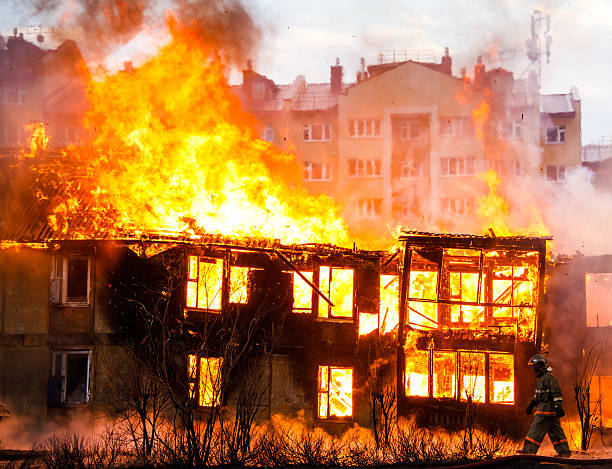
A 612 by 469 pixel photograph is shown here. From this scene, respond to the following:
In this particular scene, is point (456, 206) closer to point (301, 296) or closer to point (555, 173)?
point (555, 173)

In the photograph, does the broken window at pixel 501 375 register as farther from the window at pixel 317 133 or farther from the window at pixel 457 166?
the window at pixel 317 133

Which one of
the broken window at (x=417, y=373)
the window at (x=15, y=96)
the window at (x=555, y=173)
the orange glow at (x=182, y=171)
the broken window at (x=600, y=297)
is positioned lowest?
the broken window at (x=417, y=373)

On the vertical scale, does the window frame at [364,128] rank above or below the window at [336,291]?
above

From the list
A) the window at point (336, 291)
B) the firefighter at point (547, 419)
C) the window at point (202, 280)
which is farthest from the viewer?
the window at point (336, 291)

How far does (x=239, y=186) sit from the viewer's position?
2247cm

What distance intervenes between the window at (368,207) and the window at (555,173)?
12207 mm

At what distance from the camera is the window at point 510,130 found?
45881 mm

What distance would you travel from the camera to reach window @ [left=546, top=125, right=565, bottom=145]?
48.1m

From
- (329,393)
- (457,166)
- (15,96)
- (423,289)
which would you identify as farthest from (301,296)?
(15,96)

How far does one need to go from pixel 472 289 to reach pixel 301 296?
5.21 m

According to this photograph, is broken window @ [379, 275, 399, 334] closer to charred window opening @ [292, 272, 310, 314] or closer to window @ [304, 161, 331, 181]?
charred window opening @ [292, 272, 310, 314]

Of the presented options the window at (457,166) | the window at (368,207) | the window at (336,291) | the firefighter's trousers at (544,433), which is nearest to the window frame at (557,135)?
the window at (457,166)

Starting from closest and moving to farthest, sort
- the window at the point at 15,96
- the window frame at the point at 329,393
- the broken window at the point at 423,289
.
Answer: the broken window at the point at 423,289 < the window frame at the point at 329,393 < the window at the point at 15,96

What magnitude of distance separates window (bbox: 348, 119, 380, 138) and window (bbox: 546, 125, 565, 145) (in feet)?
40.2
